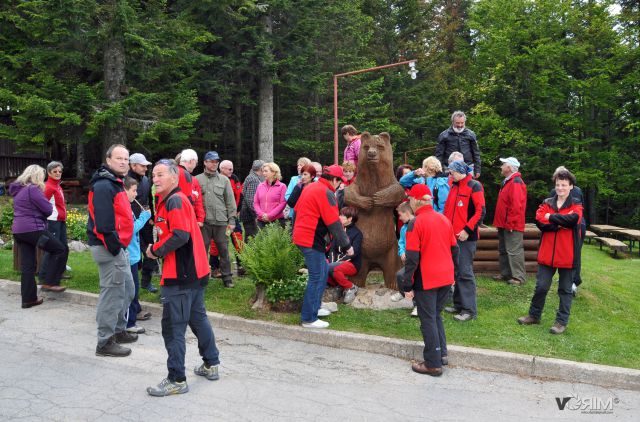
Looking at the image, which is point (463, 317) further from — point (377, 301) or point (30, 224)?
point (30, 224)

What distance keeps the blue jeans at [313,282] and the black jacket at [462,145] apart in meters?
3.49

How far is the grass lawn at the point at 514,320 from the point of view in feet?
18.1

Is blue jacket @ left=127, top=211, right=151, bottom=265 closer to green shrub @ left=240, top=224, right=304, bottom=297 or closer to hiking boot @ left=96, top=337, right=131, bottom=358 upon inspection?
hiking boot @ left=96, top=337, right=131, bottom=358

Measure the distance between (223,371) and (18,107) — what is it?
13477mm

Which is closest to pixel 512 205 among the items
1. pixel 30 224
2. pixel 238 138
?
pixel 30 224

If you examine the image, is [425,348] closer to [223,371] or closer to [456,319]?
[456,319]

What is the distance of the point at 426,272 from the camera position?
195 inches

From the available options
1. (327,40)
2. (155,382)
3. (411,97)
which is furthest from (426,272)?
(411,97)

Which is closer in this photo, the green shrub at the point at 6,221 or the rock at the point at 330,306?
the rock at the point at 330,306

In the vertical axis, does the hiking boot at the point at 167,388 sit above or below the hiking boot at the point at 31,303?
below

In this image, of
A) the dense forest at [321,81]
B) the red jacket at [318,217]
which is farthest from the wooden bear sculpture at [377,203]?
the dense forest at [321,81]

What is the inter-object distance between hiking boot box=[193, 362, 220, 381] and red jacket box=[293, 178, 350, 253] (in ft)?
5.93

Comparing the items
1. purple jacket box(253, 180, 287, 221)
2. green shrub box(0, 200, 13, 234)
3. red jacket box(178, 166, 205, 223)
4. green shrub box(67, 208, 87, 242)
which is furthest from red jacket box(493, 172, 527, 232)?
green shrub box(0, 200, 13, 234)

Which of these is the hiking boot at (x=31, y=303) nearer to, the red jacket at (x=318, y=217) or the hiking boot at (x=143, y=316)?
the hiking boot at (x=143, y=316)
